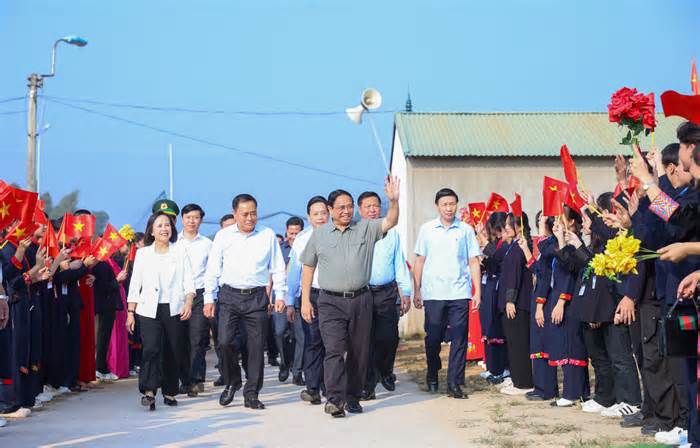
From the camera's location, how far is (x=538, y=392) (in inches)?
429

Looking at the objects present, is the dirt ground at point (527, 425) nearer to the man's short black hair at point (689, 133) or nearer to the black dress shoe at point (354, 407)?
the black dress shoe at point (354, 407)

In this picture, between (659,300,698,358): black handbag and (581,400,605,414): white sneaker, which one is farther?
(581,400,605,414): white sneaker

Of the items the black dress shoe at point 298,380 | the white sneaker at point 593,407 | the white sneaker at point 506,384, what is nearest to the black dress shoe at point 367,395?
the white sneaker at point 506,384

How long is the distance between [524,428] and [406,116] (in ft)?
65.5

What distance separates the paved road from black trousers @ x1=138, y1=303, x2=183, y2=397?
0.28 metres

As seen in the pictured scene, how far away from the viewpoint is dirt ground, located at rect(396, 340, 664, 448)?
7.96 meters

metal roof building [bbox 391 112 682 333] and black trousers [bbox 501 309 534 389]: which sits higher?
metal roof building [bbox 391 112 682 333]

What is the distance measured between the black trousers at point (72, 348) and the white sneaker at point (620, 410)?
648 cm

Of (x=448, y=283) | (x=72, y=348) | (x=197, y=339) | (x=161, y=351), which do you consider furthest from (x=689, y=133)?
(x=72, y=348)

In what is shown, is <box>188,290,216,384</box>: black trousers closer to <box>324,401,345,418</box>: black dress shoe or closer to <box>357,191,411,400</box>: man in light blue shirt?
<box>357,191,411,400</box>: man in light blue shirt

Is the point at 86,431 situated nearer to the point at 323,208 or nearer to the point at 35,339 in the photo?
the point at 35,339

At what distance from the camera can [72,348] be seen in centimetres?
1234

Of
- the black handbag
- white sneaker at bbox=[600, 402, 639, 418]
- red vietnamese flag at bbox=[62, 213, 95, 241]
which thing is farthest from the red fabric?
the black handbag

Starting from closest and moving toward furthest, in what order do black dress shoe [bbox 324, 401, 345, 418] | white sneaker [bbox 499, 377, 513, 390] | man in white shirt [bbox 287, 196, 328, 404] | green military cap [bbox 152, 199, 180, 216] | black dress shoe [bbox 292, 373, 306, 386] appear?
black dress shoe [bbox 324, 401, 345, 418]
man in white shirt [bbox 287, 196, 328, 404]
green military cap [bbox 152, 199, 180, 216]
white sneaker [bbox 499, 377, 513, 390]
black dress shoe [bbox 292, 373, 306, 386]
